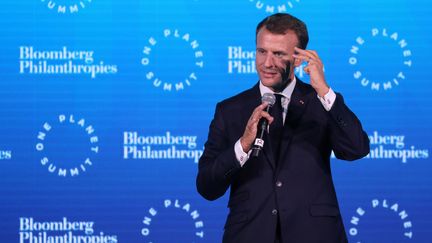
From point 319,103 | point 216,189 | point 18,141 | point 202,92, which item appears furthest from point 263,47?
point 18,141

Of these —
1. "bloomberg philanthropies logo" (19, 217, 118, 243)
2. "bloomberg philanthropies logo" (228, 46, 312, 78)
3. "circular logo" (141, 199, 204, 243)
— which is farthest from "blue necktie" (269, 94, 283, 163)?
"bloomberg philanthropies logo" (19, 217, 118, 243)

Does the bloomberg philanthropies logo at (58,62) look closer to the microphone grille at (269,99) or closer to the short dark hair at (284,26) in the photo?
the short dark hair at (284,26)

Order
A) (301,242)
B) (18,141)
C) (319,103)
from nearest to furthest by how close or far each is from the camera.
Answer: (301,242) < (319,103) < (18,141)

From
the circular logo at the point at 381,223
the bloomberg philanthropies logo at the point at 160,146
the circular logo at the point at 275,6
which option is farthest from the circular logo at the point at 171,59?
the circular logo at the point at 381,223

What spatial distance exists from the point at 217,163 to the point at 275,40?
0.44 metres

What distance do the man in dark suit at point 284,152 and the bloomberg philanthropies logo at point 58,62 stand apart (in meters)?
1.69

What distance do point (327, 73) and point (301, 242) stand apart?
189 cm

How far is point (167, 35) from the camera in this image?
14.4 ft

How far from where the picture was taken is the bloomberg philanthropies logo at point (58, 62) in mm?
4359

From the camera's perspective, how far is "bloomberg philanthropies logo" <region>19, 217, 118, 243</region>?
4.37 m

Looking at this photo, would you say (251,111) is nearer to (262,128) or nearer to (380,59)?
(262,128)

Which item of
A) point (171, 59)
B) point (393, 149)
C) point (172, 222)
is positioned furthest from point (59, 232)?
point (393, 149)

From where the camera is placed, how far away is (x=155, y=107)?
14.4ft

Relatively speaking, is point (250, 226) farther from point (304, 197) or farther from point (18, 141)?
point (18, 141)
